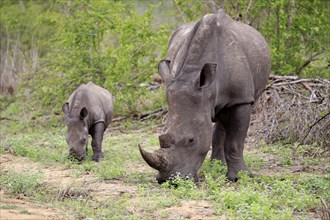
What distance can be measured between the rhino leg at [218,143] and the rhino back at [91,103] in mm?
2488

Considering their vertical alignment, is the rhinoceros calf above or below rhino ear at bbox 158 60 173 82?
below

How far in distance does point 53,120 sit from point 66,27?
2550mm

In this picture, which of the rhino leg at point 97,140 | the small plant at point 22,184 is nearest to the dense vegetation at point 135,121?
the small plant at point 22,184

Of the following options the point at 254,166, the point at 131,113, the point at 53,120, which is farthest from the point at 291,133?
the point at 53,120

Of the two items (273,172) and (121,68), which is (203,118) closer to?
(273,172)

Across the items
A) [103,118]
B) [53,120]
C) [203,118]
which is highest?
[203,118]

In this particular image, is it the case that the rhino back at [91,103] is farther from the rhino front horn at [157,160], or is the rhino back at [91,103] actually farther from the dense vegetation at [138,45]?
the rhino front horn at [157,160]

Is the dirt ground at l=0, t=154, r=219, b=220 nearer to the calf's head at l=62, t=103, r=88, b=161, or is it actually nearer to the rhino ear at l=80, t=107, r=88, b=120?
the calf's head at l=62, t=103, r=88, b=161

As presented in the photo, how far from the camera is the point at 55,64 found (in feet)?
57.3

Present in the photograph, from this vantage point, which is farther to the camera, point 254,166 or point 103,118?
point 103,118

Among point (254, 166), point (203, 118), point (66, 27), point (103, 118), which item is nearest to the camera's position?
point (203, 118)

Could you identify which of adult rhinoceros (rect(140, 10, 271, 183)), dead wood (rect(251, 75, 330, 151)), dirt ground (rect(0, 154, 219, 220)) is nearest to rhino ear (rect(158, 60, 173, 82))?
adult rhinoceros (rect(140, 10, 271, 183))

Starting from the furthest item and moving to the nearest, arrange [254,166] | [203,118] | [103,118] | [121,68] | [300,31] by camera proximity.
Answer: [121,68]
[300,31]
[103,118]
[254,166]
[203,118]

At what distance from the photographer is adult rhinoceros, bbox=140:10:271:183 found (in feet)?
26.7
